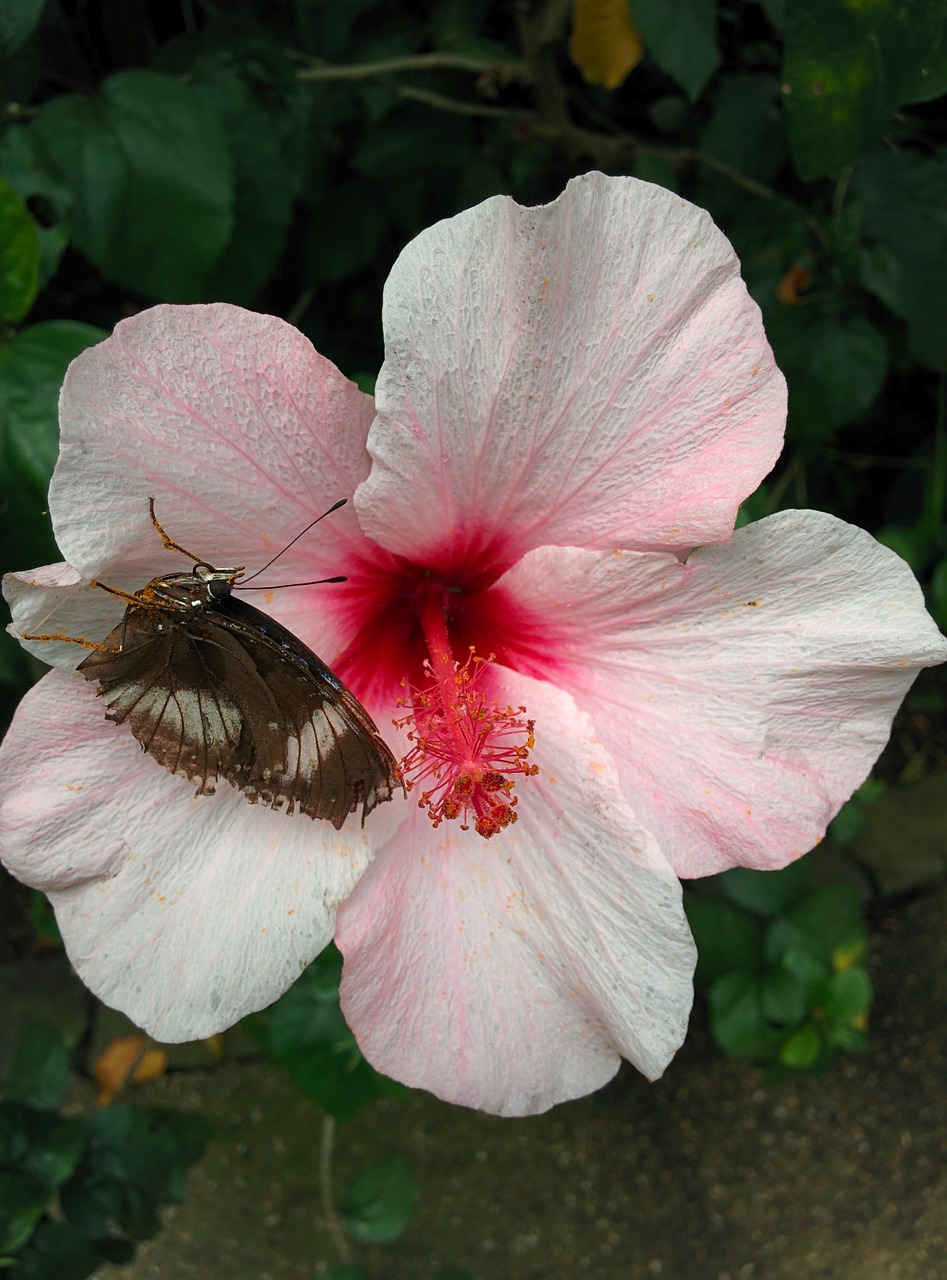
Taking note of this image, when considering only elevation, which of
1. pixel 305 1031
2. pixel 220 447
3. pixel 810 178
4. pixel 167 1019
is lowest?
pixel 305 1031

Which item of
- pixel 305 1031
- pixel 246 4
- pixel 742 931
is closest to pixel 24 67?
pixel 246 4

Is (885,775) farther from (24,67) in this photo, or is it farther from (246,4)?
(24,67)

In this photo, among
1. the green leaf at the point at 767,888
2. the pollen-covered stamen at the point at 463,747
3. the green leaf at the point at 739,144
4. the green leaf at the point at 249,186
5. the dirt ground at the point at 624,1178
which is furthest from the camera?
the dirt ground at the point at 624,1178

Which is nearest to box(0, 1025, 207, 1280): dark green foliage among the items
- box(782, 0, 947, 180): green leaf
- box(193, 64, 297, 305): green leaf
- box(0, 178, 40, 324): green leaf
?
box(0, 178, 40, 324): green leaf

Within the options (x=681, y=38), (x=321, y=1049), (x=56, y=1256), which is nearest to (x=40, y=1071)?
(x=56, y=1256)

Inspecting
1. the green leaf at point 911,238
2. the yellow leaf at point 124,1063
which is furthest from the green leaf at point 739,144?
the yellow leaf at point 124,1063

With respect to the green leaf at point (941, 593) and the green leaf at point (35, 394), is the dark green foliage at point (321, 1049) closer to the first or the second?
the green leaf at point (35, 394)
